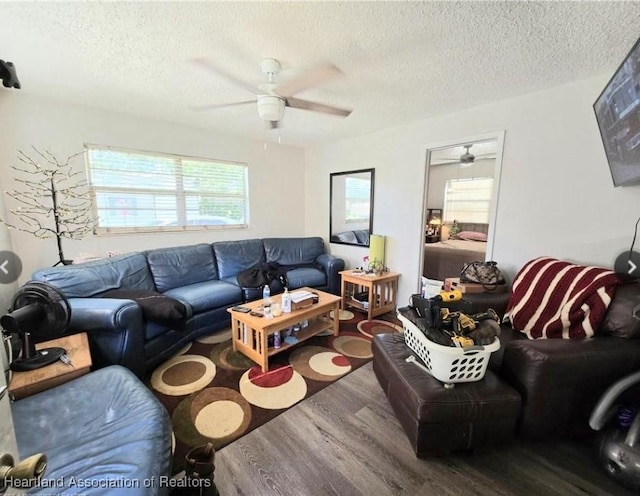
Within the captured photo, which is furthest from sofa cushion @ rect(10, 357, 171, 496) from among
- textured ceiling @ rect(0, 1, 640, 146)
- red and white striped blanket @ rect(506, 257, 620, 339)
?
red and white striped blanket @ rect(506, 257, 620, 339)

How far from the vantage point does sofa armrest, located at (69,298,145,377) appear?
178 cm

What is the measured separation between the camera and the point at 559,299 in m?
1.83

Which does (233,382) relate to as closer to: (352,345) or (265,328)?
(265,328)

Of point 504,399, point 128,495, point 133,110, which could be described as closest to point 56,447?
point 128,495

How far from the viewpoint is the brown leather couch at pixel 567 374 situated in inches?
53.9

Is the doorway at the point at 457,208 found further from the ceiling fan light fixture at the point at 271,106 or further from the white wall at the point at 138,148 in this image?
the ceiling fan light fixture at the point at 271,106

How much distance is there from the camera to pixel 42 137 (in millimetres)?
2496

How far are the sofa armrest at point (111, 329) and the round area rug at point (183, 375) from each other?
0.84 ft

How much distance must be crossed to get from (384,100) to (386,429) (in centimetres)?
264

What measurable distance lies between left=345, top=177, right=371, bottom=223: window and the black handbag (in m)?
1.60

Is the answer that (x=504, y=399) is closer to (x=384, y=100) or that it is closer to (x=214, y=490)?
(x=214, y=490)

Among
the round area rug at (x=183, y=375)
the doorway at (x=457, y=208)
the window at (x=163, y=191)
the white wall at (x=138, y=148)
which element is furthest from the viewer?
the doorway at (x=457, y=208)

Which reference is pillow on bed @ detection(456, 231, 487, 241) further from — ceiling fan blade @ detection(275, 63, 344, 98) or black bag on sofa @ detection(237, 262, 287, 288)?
ceiling fan blade @ detection(275, 63, 344, 98)

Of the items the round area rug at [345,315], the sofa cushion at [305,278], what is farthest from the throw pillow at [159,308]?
the round area rug at [345,315]
